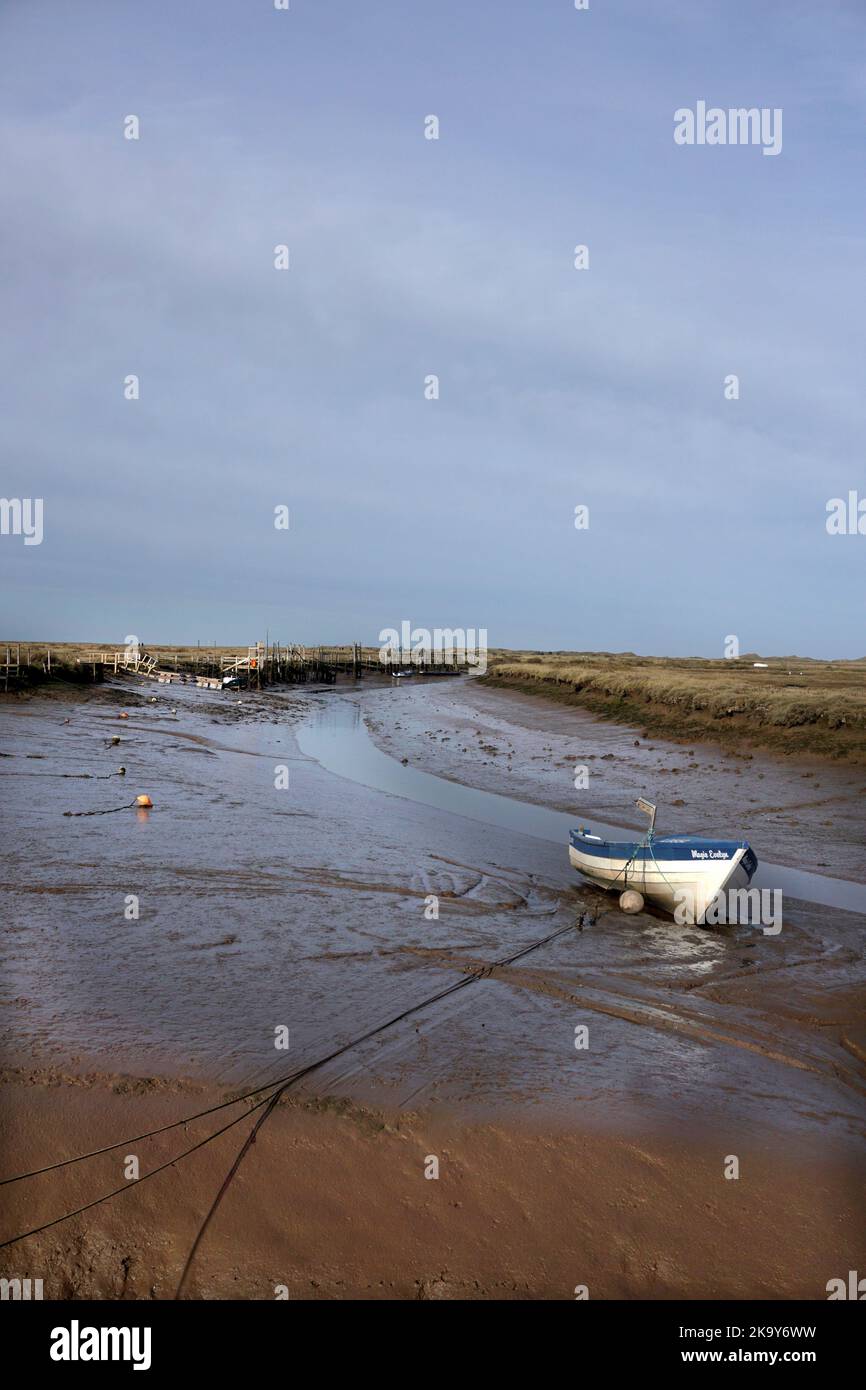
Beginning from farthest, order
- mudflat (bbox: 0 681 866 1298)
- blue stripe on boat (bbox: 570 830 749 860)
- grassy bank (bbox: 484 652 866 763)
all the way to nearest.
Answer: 1. grassy bank (bbox: 484 652 866 763)
2. blue stripe on boat (bbox: 570 830 749 860)
3. mudflat (bbox: 0 681 866 1298)

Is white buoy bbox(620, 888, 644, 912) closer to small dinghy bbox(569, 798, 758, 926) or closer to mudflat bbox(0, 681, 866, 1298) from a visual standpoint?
small dinghy bbox(569, 798, 758, 926)

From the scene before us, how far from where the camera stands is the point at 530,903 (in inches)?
595

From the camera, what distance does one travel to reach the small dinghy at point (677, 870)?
46.4 feet

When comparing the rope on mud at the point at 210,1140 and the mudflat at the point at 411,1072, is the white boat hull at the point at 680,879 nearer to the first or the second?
the mudflat at the point at 411,1072

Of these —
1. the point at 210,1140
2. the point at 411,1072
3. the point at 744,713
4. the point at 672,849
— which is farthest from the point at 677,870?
the point at 744,713

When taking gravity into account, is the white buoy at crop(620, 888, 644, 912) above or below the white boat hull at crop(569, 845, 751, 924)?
below

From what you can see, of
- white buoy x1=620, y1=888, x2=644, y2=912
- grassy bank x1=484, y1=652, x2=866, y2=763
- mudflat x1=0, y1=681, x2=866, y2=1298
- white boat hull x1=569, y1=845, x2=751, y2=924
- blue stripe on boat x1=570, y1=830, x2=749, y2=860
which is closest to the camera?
mudflat x1=0, y1=681, x2=866, y2=1298

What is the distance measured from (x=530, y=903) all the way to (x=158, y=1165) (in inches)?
364

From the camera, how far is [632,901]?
14820mm

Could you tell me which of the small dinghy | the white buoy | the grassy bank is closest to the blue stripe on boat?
the small dinghy

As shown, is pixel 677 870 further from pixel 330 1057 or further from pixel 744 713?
pixel 744 713

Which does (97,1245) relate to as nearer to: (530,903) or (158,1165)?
(158,1165)

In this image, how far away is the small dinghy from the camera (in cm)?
1413
